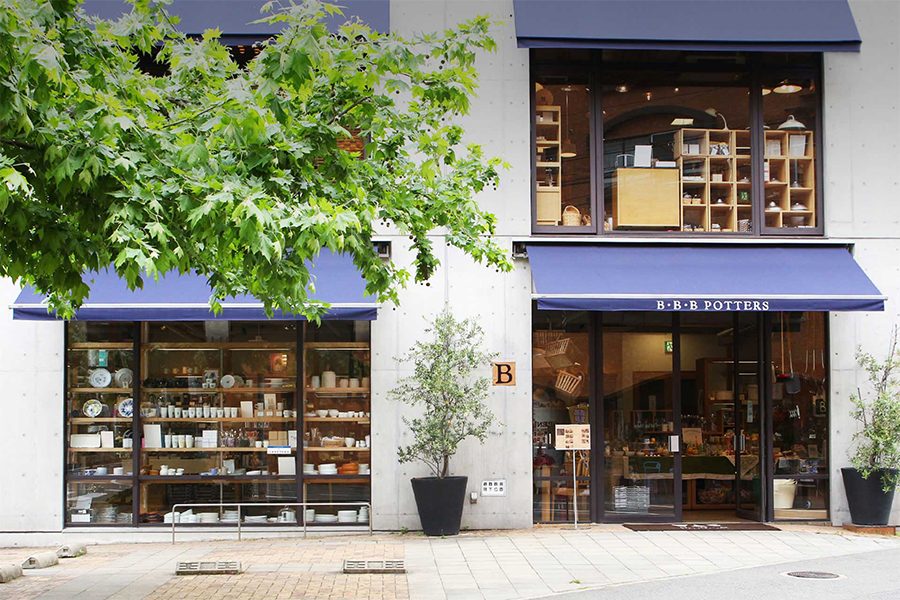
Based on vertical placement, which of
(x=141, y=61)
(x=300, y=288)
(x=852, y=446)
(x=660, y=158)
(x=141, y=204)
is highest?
(x=141, y=61)

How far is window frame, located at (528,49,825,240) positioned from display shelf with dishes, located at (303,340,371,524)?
3309mm

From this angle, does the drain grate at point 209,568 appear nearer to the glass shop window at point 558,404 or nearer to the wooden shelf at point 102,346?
the wooden shelf at point 102,346

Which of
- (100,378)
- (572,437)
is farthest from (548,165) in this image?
(100,378)

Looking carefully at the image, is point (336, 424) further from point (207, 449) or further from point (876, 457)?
point (876, 457)

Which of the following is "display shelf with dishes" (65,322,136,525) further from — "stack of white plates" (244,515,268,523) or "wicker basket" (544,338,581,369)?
"wicker basket" (544,338,581,369)

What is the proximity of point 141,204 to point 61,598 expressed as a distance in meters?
4.67

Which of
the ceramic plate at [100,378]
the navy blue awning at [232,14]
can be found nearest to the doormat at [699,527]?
the ceramic plate at [100,378]

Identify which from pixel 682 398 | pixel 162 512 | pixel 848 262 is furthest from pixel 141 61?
pixel 848 262

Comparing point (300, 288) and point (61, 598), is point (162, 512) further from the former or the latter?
point (300, 288)

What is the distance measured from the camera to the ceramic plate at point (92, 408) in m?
14.4

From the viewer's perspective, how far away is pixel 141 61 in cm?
1477

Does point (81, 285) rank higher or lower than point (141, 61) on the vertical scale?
lower

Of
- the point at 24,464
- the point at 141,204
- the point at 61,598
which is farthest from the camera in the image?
the point at 24,464

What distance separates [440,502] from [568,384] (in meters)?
2.69
